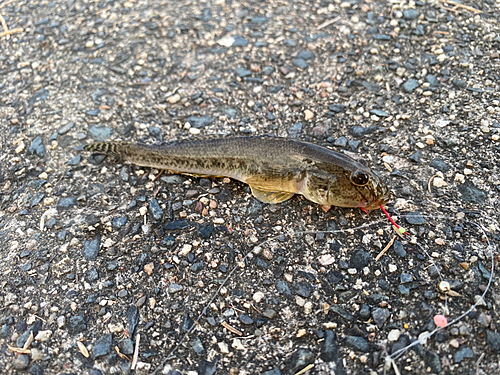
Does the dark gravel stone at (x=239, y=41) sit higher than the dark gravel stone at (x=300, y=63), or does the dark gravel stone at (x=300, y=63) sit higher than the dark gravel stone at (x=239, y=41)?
the dark gravel stone at (x=239, y=41)

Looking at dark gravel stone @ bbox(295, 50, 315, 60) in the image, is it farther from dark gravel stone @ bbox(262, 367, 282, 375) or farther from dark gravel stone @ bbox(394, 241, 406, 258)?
dark gravel stone @ bbox(262, 367, 282, 375)

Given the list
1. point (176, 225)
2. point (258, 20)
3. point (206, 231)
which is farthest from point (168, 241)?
point (258, 20)

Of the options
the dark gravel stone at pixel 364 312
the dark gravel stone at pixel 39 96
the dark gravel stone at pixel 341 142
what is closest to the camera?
the dark gravel stone at pixel 364 312

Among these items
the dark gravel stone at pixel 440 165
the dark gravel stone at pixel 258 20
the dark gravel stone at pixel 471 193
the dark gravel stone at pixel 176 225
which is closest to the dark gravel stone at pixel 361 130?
the dark gravel stone at pixel 440 165

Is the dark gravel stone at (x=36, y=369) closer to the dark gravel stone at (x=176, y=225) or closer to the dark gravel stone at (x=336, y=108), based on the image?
the dark gravel stone at (x=176, y=225)

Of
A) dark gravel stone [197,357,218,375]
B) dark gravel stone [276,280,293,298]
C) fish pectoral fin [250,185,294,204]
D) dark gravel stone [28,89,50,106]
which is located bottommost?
dark gravel stone [197,357,218,375]

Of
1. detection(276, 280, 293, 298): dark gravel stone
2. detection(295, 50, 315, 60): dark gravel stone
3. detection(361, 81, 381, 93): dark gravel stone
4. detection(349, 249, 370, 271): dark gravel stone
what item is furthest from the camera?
detection(295, 50, 315, 60): dark gravel stone

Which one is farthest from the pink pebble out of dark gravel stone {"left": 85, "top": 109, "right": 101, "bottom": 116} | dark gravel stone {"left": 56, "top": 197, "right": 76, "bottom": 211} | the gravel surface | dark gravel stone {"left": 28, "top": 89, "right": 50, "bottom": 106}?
dark gravel stone {"left": 28, "top": 89, "right": 50, "bottom": 106}
